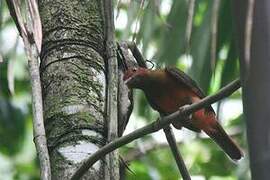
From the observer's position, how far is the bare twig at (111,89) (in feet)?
6.19

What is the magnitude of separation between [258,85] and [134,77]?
71.9 inches

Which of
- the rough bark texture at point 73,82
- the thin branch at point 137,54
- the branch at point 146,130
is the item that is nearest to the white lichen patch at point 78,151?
the rough bark texture at point 73,82

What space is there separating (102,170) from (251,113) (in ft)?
3.67

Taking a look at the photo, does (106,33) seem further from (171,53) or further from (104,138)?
(171,53)

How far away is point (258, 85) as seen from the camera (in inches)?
31.6

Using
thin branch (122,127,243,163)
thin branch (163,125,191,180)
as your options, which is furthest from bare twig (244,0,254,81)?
thin branch (122,127,243,163)

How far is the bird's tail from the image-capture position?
10.1ft

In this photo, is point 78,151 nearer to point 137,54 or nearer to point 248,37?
point 137,54

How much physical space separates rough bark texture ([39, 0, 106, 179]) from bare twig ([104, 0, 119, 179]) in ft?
0.07

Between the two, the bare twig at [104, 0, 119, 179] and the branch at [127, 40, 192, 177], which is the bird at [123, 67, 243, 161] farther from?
the bare twig at [104, 0, 119, 179]

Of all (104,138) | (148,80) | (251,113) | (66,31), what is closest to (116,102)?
(104,138)

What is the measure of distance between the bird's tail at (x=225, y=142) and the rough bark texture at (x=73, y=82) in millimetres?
1086

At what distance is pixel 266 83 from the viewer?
0.80 m

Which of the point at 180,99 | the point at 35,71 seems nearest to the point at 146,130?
the point at 35,71
